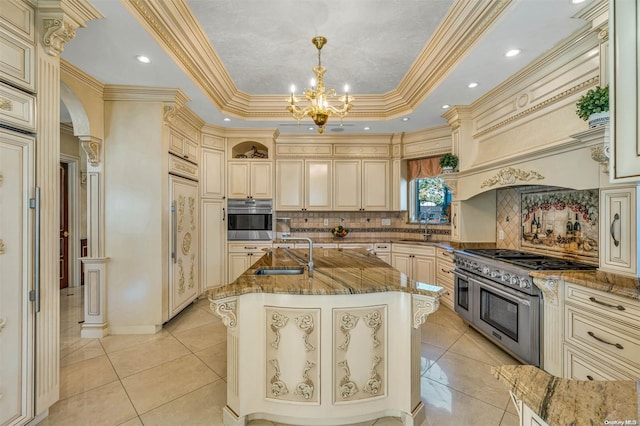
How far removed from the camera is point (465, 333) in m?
3.38

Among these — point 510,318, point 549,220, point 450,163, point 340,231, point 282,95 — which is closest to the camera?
point 510,318

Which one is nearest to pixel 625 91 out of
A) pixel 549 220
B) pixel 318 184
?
pixel 549 220

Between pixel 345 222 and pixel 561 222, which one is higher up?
pixel 561 222

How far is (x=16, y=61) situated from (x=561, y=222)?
4.59 m

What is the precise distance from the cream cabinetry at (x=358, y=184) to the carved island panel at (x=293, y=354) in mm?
3665

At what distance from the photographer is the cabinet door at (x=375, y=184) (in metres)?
5.38

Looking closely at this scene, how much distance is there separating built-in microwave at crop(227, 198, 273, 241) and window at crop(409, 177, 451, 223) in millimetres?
2705

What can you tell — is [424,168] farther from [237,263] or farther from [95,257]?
[95,257]

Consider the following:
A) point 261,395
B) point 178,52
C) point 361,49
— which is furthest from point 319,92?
point 261,395

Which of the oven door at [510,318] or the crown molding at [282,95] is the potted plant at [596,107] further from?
the oven door at [510,318]

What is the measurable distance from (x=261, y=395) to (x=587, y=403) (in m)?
1.71

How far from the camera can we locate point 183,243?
394 cm

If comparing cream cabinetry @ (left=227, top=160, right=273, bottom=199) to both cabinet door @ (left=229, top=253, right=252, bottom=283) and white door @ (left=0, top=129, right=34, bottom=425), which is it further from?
white door @ (left=0, top=129, right=34, bottom=425)

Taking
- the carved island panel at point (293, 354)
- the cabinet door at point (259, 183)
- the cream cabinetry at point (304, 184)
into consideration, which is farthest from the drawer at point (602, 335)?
the cabinet door at point (259, 183)
